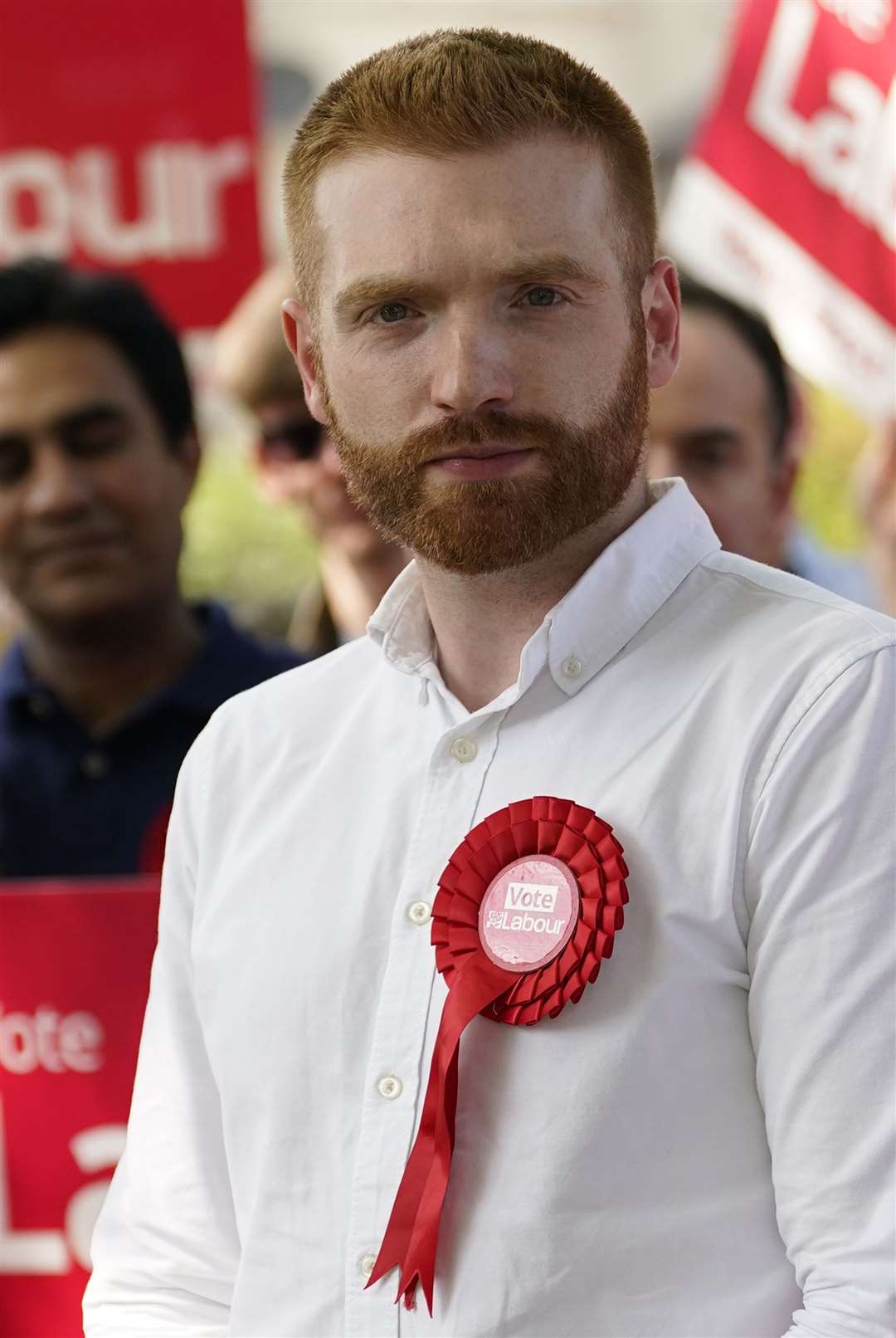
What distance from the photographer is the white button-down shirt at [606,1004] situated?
1.13m

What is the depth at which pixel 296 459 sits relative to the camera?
276cm

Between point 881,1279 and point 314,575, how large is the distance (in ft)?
7.72

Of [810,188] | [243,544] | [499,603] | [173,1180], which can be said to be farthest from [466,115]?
[243,544]

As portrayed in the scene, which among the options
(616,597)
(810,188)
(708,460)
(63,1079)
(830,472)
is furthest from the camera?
(830,472)

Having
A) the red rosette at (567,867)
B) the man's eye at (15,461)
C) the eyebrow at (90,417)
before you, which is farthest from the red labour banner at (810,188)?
the red rosette at (567,867)

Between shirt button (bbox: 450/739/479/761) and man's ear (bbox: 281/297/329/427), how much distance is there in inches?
11.5

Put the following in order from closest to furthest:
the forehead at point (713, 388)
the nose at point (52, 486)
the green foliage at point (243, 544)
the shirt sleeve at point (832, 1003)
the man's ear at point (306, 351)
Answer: the shirt sleeve at point (832, 1003) < the man's ear at point (306, 351) < the nose at point (52, 486) < the forehead at point (713, 388) < the green foliage at point (243, 544)

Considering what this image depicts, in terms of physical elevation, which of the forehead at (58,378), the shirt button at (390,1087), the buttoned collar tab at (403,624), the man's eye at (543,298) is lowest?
the shirt button at (390,1087)

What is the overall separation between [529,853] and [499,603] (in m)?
0.23

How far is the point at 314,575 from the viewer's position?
3.32 metres

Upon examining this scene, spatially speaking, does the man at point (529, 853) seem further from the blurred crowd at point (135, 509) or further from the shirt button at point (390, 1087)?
the blurred crowd at point (135, 509)

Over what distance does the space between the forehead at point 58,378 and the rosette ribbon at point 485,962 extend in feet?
5.09

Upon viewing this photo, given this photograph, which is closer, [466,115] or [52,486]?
[466,115]

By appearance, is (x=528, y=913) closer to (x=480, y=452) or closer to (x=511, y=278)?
(x=480, y=452)
